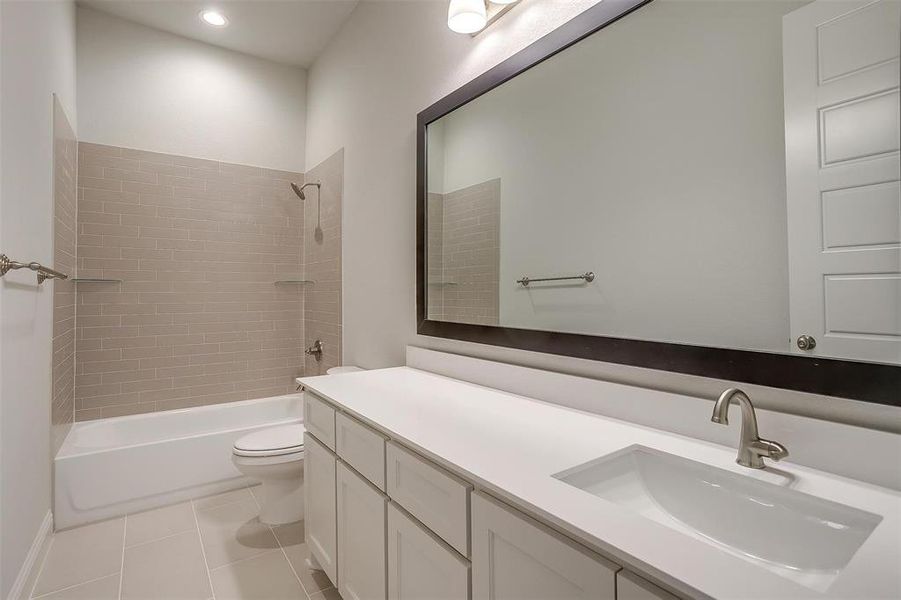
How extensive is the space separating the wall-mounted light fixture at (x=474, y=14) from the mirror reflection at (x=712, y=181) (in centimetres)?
28

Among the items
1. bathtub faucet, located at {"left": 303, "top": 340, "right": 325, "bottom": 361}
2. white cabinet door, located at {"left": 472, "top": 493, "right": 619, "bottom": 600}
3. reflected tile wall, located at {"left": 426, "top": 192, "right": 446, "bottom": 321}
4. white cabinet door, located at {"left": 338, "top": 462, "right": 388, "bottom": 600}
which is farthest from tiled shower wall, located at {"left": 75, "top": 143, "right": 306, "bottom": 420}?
white cabinet door, located at {"left": 472, "top": 493, "right": 619, "bottom": 600}

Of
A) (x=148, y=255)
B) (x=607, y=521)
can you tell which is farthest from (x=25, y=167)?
(x=607, y=521)

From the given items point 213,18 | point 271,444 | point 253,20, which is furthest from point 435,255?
point 213,18

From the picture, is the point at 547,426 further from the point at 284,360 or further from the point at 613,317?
the point at 284,360

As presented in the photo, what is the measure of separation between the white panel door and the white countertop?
245 millimetres

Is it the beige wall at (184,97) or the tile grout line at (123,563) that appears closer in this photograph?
the tile grout line at (123,563)

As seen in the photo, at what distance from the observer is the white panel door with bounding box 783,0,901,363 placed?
78cm

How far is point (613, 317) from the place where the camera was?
1257 mm

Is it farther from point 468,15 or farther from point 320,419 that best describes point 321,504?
point 468,15

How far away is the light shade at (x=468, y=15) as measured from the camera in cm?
166

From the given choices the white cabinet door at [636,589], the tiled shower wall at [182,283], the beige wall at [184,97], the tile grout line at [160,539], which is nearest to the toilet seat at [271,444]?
the tile grout line at [160,539]

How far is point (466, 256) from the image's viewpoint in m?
1.85

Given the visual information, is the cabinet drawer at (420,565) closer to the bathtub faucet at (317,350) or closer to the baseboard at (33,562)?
the baseboard at (33,562)

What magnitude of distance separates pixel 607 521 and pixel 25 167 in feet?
7.47
